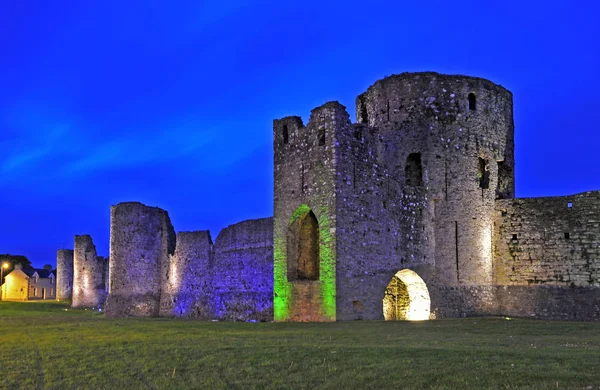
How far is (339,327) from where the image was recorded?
1864 cm

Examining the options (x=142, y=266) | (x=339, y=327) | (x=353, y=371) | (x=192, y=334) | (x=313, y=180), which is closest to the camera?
(x=353, y=371)

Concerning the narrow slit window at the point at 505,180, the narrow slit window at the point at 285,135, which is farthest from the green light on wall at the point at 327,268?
the narrow slit window at the point at 505,180

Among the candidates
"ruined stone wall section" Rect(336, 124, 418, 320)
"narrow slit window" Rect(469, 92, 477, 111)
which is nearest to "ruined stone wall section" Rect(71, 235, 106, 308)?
"ruined stone wall section" Rect(336, 124, 418, 320)

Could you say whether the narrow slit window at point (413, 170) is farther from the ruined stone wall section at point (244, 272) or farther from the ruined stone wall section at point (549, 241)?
the ruined stone wall section at point (244, 272)

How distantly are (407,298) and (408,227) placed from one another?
3.82 meters

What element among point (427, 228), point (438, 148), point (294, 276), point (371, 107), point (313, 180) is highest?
point (371, 107)

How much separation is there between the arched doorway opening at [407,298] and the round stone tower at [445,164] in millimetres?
487

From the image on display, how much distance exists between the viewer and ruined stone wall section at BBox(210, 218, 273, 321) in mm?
27625

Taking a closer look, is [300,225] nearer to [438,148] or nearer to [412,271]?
[412,271]

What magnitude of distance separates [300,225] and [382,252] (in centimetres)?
327

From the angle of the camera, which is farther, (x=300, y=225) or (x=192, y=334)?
(x=300, y=225)

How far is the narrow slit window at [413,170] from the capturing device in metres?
26.5

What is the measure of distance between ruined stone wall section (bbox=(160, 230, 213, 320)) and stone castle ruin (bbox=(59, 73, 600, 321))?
0.74 ft

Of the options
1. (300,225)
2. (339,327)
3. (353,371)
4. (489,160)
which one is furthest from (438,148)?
(353,371)
